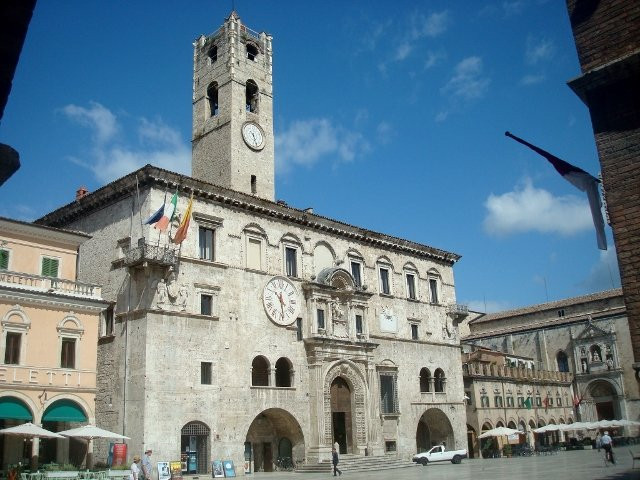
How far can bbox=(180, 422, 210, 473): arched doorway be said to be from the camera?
28.7 meters

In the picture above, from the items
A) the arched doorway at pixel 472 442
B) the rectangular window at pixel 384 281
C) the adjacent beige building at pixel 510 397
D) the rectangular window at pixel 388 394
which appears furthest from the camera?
the adjacent beige building at pixel 510 397

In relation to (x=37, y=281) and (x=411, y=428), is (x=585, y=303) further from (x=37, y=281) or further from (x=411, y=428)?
(x=37, y=281)

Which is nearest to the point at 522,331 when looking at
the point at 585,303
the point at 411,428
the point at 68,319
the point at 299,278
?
the point at 585,303

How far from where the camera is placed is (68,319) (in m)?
26.7

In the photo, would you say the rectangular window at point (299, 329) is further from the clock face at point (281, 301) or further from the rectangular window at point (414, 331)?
the rectangular window at point (414, 331)

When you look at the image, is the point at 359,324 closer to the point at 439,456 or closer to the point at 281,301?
the point at 281,301

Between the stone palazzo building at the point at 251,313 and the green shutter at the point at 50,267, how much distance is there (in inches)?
109

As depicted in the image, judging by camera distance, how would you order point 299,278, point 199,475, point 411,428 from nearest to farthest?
point 199,475
point 299,278
point 411,428

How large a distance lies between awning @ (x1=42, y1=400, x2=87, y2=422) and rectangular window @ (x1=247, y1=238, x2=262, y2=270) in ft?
35.9

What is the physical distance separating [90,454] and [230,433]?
6.23m

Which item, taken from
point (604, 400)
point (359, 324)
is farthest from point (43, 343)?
point (604, 400)

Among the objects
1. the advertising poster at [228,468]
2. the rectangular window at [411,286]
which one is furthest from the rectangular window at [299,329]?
the rectangular window at [411,286]

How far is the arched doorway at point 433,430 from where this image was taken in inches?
1686

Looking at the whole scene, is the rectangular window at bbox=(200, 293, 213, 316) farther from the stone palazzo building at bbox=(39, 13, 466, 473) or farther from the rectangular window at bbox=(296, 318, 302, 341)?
the rectangular window at bbox=(296, 318, 302, 341)
